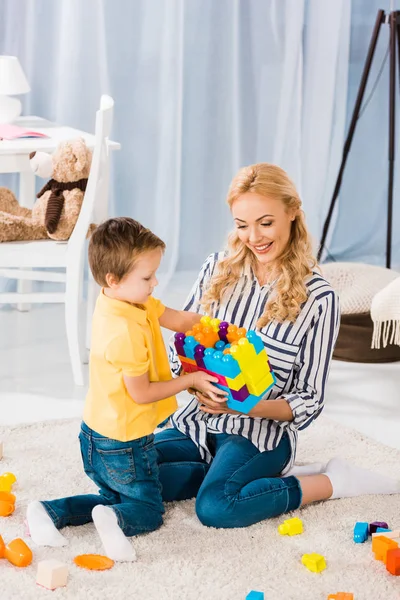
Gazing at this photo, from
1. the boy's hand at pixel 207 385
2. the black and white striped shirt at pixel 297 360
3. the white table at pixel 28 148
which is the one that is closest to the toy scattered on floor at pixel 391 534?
the black and white striped shirt at pixel 297 360

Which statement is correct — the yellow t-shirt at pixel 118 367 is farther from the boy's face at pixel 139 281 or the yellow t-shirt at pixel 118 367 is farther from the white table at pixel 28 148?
the white table at pixel 28 148

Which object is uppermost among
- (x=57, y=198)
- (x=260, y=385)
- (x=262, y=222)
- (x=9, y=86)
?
(x=9, y=86)

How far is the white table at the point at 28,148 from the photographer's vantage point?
2.83m

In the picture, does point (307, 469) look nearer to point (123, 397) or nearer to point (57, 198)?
point (123, 397)

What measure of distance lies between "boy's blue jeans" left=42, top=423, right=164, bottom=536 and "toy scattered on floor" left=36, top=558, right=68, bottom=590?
18 centimetres

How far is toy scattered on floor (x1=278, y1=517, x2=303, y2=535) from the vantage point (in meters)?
1.92

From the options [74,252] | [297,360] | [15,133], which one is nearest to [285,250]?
[297,360]

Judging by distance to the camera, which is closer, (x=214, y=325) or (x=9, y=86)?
(x=214, y=325)

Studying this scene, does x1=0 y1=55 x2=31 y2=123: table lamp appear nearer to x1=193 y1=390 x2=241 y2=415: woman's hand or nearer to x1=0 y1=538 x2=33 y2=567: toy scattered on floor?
x1=193 y1=390 x2=241 y2=415: woman's hand

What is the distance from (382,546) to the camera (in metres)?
1.82

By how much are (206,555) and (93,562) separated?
0.22 m

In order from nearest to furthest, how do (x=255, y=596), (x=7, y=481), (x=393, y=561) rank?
1. (x=255, y=596)
2. (x=393, y=561)
3. (x=7, y=481)

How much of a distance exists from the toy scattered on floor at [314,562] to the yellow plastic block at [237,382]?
1.14 feet

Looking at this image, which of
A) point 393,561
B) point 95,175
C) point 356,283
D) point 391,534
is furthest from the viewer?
point 356,283
